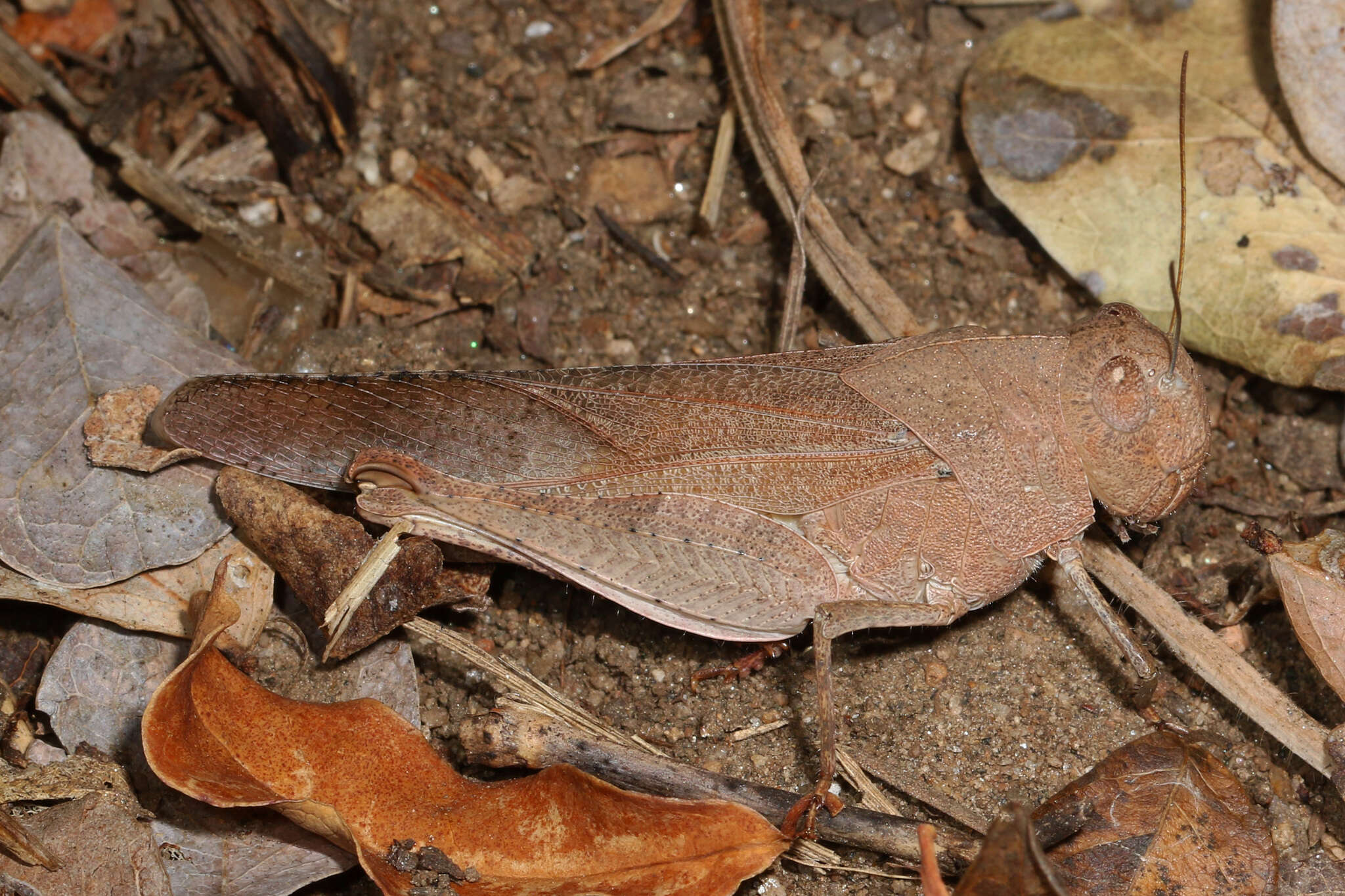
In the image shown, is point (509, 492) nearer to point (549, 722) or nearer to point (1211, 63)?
point (549, 722)

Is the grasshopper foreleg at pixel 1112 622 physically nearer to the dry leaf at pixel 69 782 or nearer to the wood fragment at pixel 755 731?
the wood fragment at pixel 755 731

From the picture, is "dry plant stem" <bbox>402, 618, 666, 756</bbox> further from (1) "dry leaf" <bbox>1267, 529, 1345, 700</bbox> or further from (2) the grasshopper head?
(1) "dry leaf" <bbox>1267, 529, 1345, 700</bbox>

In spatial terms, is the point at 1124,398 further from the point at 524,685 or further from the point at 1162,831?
the point at 524,685

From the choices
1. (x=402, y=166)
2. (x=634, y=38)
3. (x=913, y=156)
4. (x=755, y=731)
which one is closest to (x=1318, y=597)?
(x=755, y=731)

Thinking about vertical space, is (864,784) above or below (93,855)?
below

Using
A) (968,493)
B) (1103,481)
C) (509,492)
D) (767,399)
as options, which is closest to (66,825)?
(509,492)

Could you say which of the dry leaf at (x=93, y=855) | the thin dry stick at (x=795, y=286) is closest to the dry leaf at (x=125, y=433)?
the dry leaf at (x=93, y=855)
